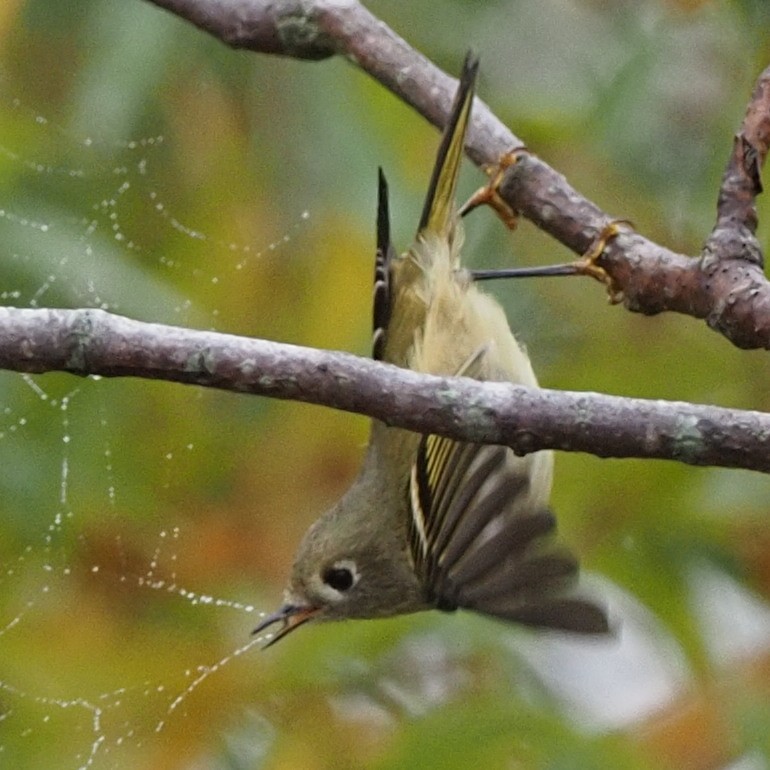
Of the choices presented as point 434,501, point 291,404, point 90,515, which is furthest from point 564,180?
point 90,515

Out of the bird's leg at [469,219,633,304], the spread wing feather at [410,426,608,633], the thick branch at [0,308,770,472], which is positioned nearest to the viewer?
the thick branch at [0,308,770,472]

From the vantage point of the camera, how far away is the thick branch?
0.97 m

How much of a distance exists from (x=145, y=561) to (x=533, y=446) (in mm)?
1043

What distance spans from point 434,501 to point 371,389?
78 cm

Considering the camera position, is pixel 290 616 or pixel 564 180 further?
pixel 290 616

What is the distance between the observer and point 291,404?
1899 mm

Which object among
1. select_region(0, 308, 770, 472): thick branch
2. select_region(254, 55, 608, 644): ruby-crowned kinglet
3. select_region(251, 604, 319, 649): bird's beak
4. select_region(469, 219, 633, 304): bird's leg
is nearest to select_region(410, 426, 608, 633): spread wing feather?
select_region(254, 55, 608, 644): ruby-crowned kinglet

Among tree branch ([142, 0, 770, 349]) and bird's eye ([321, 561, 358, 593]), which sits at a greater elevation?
tree branch ([142, 0, 770, 349])

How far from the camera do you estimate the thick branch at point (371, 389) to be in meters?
0.97

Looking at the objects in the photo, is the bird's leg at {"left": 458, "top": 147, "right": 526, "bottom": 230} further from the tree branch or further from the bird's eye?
the bird's eye

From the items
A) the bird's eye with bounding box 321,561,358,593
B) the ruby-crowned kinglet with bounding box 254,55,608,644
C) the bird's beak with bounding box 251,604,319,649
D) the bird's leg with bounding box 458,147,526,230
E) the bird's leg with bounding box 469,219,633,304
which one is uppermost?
the bird's leg with bounding box 458,147,526,230

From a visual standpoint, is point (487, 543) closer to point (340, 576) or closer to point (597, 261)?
point (340, 576)

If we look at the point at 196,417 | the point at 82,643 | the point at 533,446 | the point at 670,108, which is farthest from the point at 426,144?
the point at 533,446

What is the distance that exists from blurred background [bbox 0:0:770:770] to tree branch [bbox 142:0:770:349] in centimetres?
22
